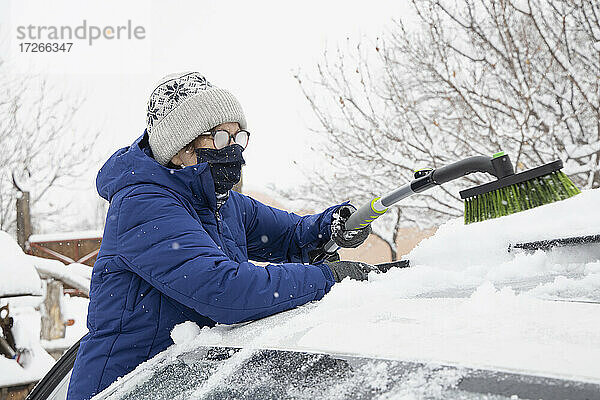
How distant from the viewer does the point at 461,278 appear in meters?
1.55

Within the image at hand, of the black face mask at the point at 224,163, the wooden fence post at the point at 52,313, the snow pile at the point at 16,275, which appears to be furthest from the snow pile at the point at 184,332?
the wooden fence post at the point at 52,313

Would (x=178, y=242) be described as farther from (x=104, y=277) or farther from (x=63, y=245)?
(x=63, y=245)

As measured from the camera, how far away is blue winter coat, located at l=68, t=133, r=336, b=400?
150 cm

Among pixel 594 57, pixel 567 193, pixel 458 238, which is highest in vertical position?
pixel 594 57

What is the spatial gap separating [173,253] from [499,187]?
4.45ft

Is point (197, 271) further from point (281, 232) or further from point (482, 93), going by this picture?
point (482, 93)

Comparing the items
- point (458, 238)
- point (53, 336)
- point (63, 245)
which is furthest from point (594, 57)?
point (63, 245)

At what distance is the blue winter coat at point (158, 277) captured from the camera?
1.50 m

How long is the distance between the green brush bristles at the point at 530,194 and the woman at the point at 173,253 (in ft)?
2.83

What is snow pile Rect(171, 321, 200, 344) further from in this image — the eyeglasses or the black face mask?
the eyeglasses

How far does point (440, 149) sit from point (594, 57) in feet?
A: 6.12

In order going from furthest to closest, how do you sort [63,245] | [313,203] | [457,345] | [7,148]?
[7,148], [63,245], [313,203], [457,345]

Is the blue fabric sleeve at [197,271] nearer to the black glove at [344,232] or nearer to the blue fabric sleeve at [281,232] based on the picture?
the black glove at [344,232]

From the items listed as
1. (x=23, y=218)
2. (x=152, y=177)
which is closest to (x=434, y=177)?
(x=152, y=177)
